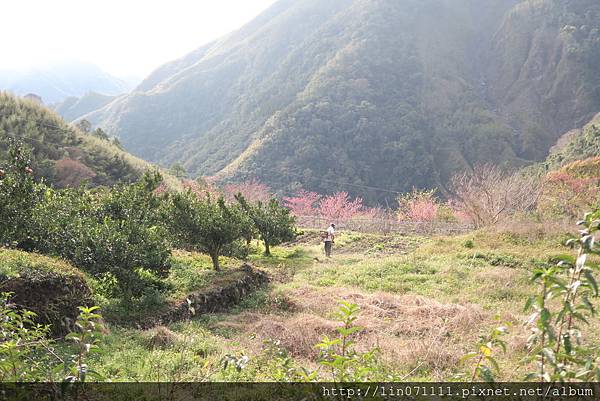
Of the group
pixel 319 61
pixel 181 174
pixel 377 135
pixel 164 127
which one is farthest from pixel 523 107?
pixel 164 127

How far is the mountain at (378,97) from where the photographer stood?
66.0 m

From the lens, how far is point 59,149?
104 ft

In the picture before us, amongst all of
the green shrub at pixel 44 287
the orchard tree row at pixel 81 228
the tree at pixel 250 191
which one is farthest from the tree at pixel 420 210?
the green shrub at pixel 44 287

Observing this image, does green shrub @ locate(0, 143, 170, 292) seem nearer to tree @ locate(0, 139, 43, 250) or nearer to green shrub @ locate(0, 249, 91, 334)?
tree @ locate(0, 139, 43, 250)

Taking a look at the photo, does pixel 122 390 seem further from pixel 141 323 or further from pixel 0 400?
pixel 141 323

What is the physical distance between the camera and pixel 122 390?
394 cm

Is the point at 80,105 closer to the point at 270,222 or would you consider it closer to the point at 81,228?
the point at 270,222

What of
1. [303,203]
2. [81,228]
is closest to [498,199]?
[81,228]

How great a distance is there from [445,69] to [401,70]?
509 inches

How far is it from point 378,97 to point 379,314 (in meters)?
75.5

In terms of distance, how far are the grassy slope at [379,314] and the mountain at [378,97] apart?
43957 millimetres

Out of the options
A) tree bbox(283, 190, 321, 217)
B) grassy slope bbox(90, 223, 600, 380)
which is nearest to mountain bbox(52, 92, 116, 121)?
tree bbox(283, 190, 321, 217)

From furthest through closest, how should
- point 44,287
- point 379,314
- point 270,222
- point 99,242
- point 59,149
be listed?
1. point 59,149
2. point 270,222
3. point 99,242
4. point 379,314
5. point 44,287

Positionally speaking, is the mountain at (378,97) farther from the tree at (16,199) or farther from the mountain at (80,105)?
the tree at (16,199)
